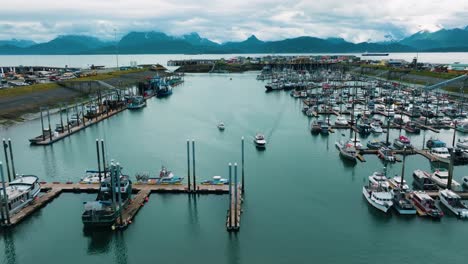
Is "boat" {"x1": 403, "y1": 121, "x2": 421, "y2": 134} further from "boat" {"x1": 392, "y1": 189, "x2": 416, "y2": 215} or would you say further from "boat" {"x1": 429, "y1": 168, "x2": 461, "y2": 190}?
"boat" {"x1": 392, "y1": 189, "x2": 416, "y2": 215}

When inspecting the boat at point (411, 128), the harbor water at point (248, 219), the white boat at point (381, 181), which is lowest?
the harbor water at point (248, 219)

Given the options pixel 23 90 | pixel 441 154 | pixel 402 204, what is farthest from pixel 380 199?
pixel 23 90

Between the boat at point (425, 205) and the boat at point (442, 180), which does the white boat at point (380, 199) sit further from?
the boat at point (442, 180)

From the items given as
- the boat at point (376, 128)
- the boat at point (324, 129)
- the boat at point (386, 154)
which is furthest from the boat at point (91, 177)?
the boat at point (376, 128)

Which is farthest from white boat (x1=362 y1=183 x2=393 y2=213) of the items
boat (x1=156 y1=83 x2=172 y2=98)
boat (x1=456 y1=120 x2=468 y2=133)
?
boat (x1=156 y1=83 x2=172 y2=98)

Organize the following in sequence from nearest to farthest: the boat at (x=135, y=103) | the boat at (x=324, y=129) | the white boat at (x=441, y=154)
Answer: the white boat at (x=441, y=154), the boat at (x=324, y=129), the boat at (x=135, y=103)

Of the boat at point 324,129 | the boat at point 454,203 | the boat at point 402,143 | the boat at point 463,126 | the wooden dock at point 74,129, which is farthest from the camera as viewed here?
the boat at point 324,129

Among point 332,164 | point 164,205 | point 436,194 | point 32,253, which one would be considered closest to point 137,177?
point 164,205
